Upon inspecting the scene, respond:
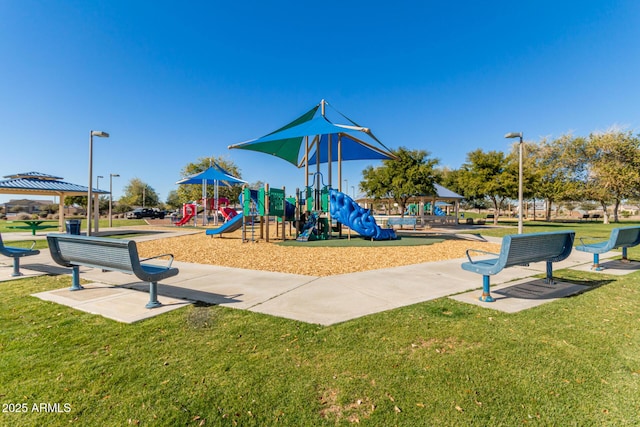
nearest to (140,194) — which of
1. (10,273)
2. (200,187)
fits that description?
(200,187)

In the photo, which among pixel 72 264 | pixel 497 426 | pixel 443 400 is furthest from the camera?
pixel 72 264

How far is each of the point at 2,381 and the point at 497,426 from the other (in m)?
3.74

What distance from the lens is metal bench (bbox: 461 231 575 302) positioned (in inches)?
193

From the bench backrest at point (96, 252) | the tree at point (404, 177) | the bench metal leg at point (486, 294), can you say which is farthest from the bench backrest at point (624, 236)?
the tree at point (404, 177)

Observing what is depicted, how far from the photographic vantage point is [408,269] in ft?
25.4

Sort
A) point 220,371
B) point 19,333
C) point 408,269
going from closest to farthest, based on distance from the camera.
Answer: point 220,371 < point 19,333 < point 408,269

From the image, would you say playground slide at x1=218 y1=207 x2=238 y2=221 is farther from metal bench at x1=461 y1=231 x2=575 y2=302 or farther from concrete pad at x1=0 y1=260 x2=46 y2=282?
metal bench at x1=461 y1=231 x2=575 y2=302

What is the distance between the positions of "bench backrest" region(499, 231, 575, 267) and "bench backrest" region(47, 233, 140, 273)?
201 inches

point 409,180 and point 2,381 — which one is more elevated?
point 409,180

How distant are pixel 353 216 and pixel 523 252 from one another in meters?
9.77

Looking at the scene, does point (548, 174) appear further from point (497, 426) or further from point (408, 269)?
point (497, 426)

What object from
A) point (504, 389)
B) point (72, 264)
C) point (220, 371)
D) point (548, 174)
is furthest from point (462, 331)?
point (548, 174)

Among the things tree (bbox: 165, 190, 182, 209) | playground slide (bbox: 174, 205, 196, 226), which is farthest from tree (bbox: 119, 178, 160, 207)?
playground slide (bbox: 174, 205, 196, 226)

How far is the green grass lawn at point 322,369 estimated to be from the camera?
7.60 feet
